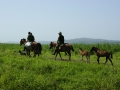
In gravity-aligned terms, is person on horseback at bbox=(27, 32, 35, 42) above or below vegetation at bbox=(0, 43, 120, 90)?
above

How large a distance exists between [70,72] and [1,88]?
177 inches

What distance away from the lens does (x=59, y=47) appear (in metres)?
23.1

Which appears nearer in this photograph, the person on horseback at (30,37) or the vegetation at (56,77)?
the vegetation at (56,77)

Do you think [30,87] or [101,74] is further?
[101,74]

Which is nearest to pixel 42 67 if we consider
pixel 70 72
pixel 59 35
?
pixel 70 72

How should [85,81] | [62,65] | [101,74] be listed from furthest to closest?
1. [62,65]
2. [101,74]
3. [85,81]

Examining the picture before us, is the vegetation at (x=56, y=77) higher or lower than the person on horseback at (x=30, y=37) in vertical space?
lower

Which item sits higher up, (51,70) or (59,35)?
(59,35)

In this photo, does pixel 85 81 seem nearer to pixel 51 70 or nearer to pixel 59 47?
pixel 51 70

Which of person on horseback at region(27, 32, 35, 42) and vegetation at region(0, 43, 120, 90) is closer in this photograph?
vegetation at region(0, 43, 120, 90)

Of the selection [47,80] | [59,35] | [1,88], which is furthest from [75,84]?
[59,35]

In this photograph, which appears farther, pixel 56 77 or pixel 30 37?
pixel 30 37

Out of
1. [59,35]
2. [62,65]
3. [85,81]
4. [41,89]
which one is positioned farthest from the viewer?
[59,35]

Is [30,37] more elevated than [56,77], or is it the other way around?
[30,37]
